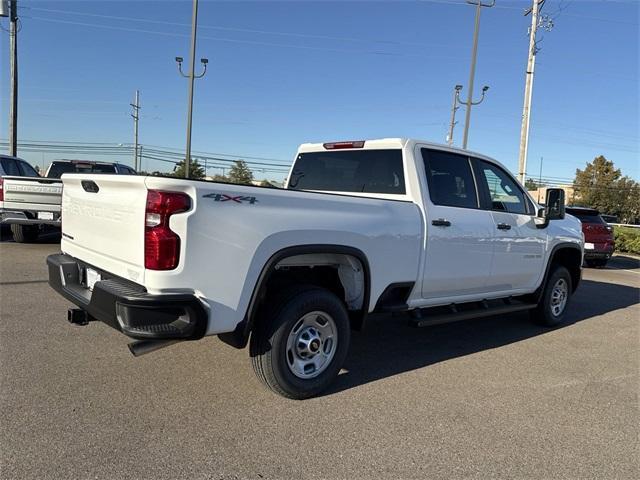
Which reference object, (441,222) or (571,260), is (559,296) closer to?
(571,260)

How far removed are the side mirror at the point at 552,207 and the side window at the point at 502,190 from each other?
217 millimetres

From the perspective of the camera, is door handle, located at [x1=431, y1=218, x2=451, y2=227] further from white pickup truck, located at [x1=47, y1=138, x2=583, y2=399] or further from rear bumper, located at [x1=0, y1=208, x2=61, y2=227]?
rear bumper, located at [x1=0, y1=208, x2=61, y2=227]

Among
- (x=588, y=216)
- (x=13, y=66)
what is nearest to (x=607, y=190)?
(x=588, y=216)

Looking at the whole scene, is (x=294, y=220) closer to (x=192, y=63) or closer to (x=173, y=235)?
(x=173, y=235)

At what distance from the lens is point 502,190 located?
5852mm

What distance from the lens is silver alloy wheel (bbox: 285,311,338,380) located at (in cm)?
386

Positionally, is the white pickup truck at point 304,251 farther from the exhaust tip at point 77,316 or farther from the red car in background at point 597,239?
the red car in background at point 597,239

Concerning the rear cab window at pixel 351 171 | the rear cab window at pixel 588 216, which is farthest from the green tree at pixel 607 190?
the rear cab window at pixel 351 171

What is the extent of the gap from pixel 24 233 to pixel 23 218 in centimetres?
138

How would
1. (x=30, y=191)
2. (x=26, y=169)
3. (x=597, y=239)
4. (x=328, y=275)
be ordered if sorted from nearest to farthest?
(x=328, y=275) < (x=30, y=191) < (x=26, y=169) < (x=597, y=239)

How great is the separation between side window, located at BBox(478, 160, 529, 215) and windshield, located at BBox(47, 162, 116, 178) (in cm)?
1028

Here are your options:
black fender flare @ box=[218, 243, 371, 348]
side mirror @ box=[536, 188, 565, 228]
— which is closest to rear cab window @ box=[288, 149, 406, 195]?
black fender flare @ box=[218, 243, 371, 348]

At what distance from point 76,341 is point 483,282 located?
4.09 meters

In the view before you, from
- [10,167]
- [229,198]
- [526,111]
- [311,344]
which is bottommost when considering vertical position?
[311,344]
